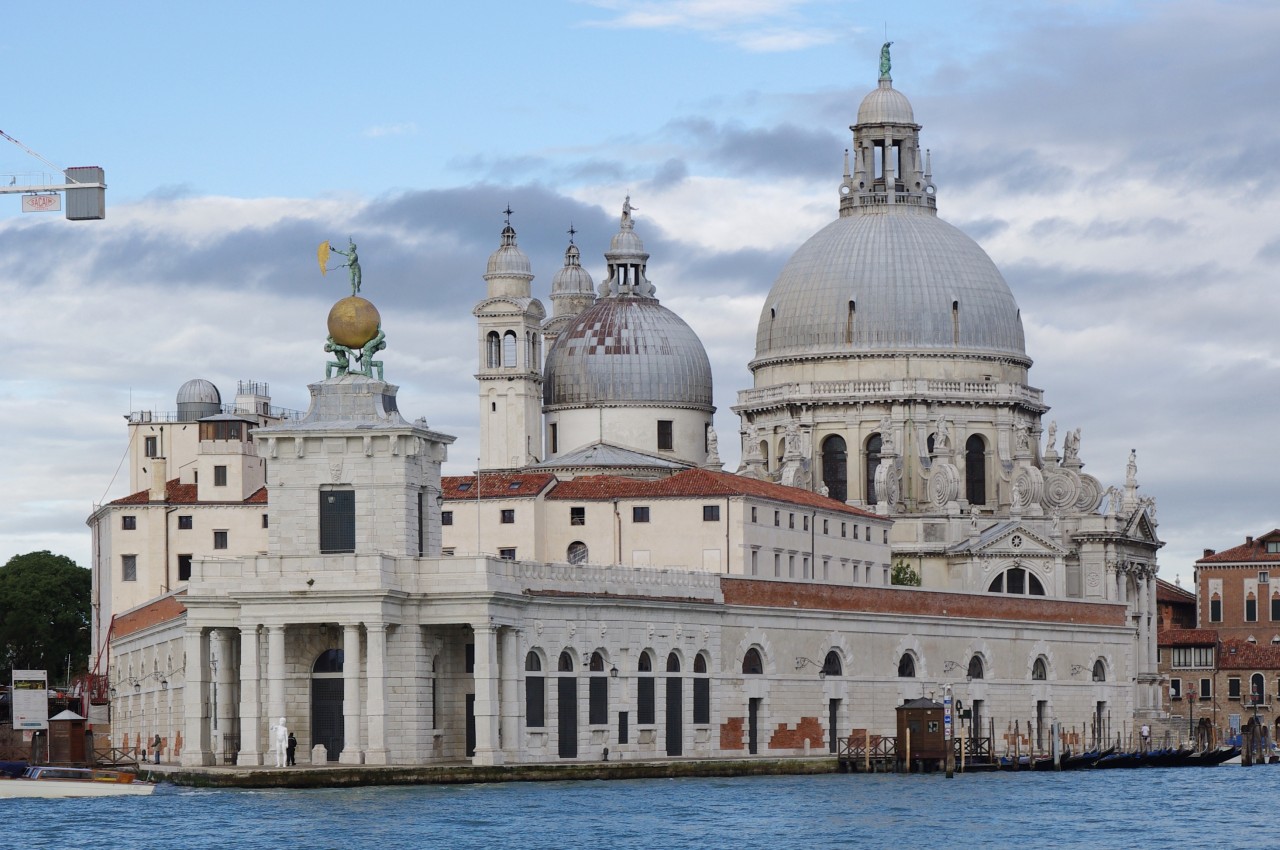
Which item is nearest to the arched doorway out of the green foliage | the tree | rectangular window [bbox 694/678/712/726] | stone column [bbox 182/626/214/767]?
stone column [bbox 182/626/214/767]

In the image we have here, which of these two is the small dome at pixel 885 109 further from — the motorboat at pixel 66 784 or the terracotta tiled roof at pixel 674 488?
the motorboat at pixel 66 784

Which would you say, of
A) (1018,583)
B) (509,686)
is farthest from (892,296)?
(509,686)

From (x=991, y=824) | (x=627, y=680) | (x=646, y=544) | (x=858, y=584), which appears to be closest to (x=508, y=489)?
(x=646, y=544)

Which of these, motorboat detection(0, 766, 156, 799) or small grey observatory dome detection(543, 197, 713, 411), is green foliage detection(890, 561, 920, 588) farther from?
motorboat detection(0, 766, 156, 799)

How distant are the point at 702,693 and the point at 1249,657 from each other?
170 ft

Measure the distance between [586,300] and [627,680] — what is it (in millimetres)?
41824

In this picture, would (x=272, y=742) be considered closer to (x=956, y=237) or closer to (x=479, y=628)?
(x=479, y=628)

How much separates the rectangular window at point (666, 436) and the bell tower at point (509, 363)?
13.5 feet

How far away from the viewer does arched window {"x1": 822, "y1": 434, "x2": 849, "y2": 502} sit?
368 ft

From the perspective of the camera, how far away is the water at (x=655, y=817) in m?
59.7

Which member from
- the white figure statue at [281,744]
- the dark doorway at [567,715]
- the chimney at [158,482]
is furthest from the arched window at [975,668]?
the white figure statue at [281,744]

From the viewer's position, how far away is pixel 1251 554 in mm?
132500

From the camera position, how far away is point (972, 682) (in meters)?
93.0

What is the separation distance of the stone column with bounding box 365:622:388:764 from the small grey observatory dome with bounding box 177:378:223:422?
40.4 m
